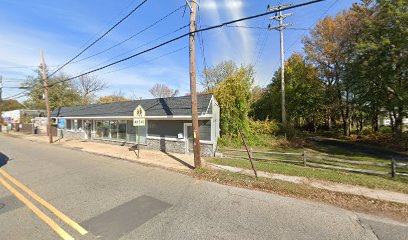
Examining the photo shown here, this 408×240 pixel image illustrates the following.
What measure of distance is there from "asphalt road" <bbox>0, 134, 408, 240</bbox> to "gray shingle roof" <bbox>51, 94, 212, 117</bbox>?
20.8 ft

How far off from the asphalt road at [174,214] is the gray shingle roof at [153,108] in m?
6.34

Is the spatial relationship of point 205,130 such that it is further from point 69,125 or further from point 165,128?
point 69,125

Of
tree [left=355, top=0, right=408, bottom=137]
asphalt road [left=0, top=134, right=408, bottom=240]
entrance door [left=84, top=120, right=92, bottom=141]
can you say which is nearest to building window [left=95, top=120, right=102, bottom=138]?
entrance door [left=84, top=120, right=92, bottom=141]

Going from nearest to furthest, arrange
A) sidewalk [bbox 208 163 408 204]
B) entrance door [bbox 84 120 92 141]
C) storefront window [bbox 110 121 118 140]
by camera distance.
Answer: sidewalk [bbox 208 163 408 204], storefront window [bbox 110 121 118 140], entrance door [bbox 84 120 92 141]

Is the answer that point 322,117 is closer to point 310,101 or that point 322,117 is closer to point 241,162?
point 310,101

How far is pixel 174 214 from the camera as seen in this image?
464cm

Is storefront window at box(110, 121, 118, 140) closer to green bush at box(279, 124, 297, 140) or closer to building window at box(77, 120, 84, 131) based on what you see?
building window at box(77, 120, 84, 131)

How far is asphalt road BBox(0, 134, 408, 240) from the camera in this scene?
388cm

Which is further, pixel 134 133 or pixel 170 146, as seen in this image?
pixel 134 133

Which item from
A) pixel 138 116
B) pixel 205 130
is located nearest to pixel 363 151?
pixel 205 130

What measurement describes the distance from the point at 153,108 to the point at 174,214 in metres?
11.3

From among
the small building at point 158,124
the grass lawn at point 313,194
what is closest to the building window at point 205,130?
the small building at point 158,124

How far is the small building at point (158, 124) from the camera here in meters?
12.4

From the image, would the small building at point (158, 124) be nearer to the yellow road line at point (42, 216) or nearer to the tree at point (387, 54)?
the yellow road line at point (42, 216)
